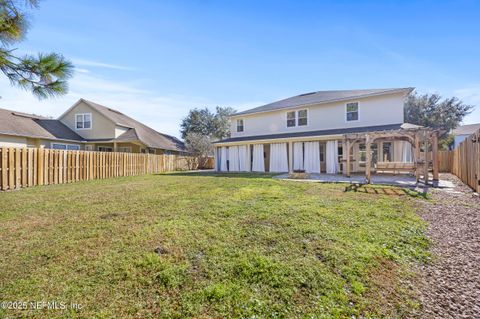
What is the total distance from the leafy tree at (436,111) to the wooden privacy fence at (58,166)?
34.1m

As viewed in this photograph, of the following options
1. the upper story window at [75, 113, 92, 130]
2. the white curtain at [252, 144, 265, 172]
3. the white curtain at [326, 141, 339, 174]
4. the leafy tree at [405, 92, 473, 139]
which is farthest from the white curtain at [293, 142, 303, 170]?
the leafy tree at [405, 92, 473, 139]

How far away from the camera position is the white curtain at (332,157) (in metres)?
14.2

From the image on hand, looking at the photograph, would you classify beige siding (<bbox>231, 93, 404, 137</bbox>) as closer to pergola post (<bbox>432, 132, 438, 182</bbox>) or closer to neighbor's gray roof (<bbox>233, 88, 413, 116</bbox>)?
neighbor's gray roof (<bbox>233, 88, 413, 116</bbox>)

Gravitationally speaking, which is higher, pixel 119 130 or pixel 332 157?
pixel 119 130

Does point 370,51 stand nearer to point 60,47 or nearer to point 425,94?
point 60,47

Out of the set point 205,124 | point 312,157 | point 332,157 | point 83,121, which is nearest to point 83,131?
point 83,121

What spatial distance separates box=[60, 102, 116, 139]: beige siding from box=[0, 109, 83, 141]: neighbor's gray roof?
0.51 m

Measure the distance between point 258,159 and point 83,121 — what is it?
18335 millimetres

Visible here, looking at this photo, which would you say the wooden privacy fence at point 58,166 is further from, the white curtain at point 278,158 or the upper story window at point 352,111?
the upper story window at point 352,111

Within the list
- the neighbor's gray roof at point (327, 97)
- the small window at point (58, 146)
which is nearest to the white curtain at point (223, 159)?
the neighbor's gray roof at point (327, 97)

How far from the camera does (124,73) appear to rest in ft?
43.1

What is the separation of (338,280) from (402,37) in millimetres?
13640

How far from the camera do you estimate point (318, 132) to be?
15.8 m

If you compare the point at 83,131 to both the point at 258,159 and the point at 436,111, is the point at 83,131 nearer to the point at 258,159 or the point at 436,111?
the point at 258,159
